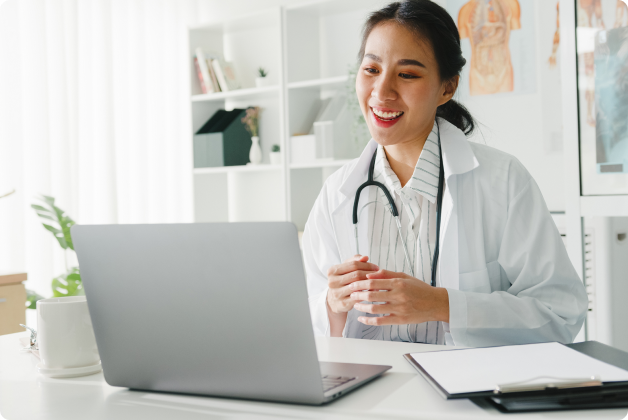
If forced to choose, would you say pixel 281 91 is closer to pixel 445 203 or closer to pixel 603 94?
pixel 603 94

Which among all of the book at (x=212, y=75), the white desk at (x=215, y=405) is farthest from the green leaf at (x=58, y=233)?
the white desk at (x=215, y=405)

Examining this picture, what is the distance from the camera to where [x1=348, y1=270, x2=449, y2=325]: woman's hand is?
102cm

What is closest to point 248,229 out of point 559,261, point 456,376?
point 456,376

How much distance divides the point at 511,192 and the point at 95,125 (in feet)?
8.38

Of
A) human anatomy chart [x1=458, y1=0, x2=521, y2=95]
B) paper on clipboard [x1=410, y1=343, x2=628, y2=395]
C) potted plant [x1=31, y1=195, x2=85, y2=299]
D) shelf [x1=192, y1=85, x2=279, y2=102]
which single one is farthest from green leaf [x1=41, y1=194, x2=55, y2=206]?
paper on clipboard [x1=410, y1=343, x2=628, y2=395]

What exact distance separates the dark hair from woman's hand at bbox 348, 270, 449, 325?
0.62m

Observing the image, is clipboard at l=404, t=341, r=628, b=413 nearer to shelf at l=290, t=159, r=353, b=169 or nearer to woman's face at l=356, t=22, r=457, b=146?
woman's face at l=356, t=22, r=457, b=146

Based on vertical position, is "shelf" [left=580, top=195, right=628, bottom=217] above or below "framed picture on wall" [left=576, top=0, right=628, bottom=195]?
below

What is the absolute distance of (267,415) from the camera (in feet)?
2.22

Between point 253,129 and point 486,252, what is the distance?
2300mm

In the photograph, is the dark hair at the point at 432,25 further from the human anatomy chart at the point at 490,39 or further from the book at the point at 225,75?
the book at the point at 225,75

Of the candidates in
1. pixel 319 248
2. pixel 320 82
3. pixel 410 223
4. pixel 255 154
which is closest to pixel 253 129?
pixel 255 154

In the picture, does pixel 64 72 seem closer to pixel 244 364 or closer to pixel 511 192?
pixel 511 192

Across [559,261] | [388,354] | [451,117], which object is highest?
[451,117]
